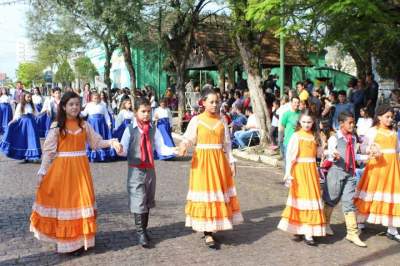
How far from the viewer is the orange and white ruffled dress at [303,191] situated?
19.8 feet

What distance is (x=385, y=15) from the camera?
8922mm

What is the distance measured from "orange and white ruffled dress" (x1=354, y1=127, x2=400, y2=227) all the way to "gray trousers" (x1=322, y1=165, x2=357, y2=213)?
0.31 m

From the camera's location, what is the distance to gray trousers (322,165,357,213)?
6281 mm

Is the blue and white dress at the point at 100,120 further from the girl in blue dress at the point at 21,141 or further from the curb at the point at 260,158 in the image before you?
the curb at the point at 260,158

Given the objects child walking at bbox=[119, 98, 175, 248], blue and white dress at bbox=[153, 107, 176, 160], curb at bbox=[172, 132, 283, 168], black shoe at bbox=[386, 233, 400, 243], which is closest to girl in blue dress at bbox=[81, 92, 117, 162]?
blue and white dress at bbox=[153, 107, 176, 160]

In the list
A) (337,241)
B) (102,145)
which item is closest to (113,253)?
(102,145)

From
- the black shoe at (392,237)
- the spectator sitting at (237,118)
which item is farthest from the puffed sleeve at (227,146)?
the spectator sitting at (237,118)

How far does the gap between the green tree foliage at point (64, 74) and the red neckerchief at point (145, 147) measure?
53373 millimetres

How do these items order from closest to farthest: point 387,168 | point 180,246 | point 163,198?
point 180,246 → point 387,168 → point 163,198

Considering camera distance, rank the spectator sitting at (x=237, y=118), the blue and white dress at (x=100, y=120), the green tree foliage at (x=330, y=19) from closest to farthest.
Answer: the green tree foliage at (x=330, y=19) < the blue and white dress at (x=100, y=120) < the spectator sitting at (x=237, y=118)

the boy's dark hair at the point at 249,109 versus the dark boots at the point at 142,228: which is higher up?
the boy's dark hair at the point at 249,109

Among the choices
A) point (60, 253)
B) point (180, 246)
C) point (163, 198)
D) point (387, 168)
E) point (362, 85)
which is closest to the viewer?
point (60, 253)

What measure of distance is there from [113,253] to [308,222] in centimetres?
232

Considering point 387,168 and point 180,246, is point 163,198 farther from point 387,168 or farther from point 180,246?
point 387,168
